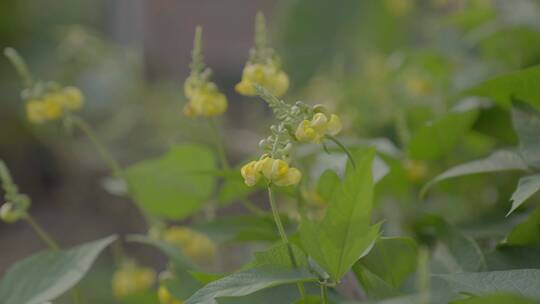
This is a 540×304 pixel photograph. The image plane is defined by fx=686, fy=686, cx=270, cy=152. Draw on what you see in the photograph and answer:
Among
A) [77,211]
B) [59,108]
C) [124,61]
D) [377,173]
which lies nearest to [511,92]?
[377,173]

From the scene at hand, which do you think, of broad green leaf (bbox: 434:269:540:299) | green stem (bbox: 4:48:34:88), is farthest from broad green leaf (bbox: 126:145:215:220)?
broad green leaf (bbox: 434:269:540:299)

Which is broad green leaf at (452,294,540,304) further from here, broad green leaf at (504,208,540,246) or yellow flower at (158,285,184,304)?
yellow flower at (158,285,184,304)

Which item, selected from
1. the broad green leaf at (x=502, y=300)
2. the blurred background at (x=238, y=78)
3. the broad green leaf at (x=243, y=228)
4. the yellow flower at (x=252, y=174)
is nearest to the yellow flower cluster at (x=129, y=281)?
the broad green leaf at (x=243, y=228)

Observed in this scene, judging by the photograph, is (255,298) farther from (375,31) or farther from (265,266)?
(375,31)

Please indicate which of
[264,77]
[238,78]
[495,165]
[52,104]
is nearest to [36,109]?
[52,104]

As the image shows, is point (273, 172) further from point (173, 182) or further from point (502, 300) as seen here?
point (173, 182)

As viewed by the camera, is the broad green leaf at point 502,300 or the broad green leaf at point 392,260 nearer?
the broad green leaf at point 502,300

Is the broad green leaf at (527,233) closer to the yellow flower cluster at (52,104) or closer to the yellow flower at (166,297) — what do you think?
the yellow flower at (166,297)
